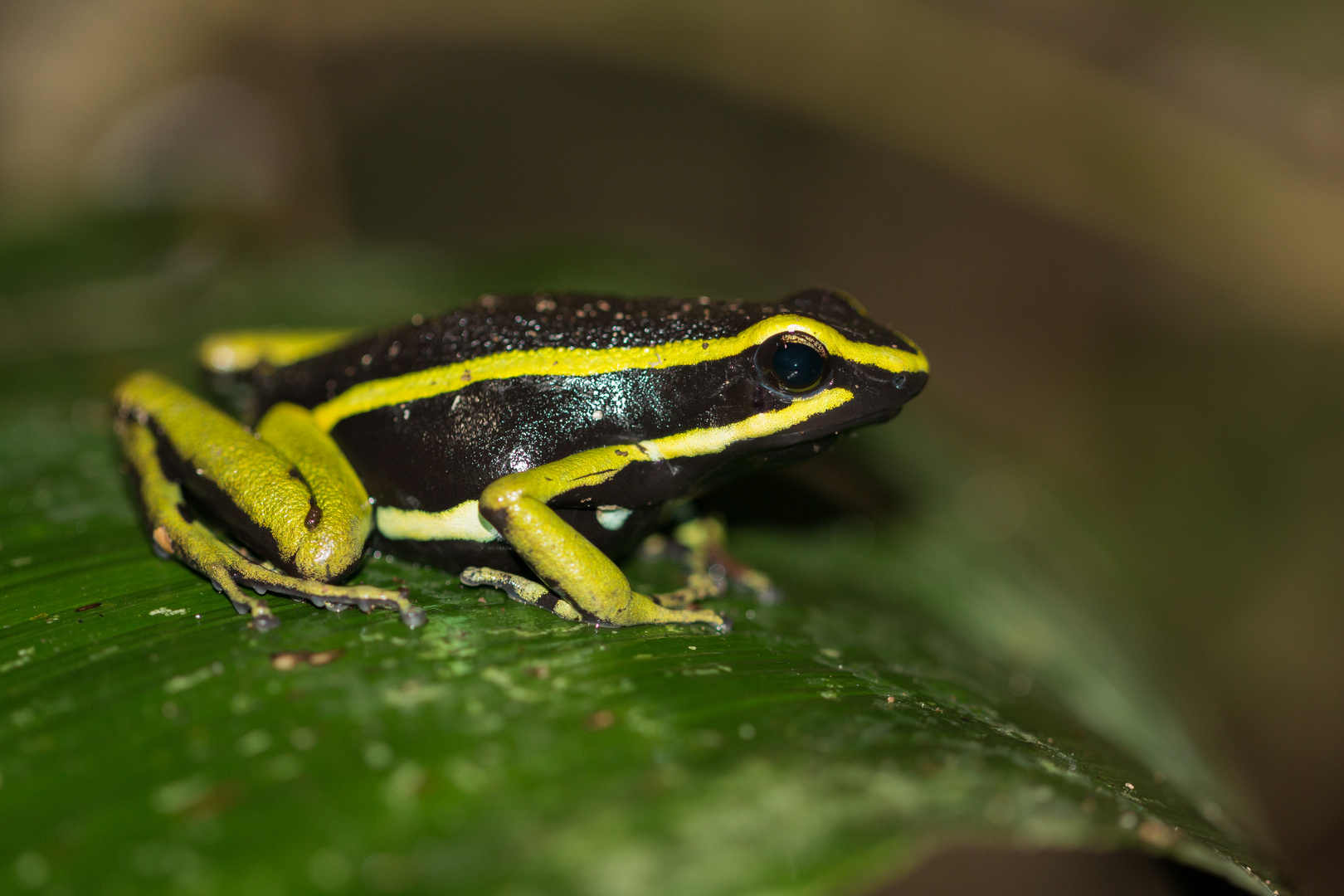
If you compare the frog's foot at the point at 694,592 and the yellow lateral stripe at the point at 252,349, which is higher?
the yellow lateral stripe at the point at 252,349

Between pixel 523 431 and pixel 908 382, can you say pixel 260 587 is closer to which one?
pixel 523 431

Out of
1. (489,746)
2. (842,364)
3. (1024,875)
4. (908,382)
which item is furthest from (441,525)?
(1024,875)

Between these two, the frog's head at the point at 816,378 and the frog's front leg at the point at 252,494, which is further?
the frog's head at the point at 816,378

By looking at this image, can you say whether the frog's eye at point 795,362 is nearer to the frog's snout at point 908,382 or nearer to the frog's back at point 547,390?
the frog's back at point 547,390

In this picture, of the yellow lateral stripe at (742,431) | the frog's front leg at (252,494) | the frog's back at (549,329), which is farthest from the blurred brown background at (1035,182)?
the frog's front leg at (252,494)

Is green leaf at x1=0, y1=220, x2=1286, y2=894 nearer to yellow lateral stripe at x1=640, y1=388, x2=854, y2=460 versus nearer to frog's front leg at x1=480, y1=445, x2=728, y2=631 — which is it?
frog's front leg at x1=480, y1=445, x2=728, y2=631

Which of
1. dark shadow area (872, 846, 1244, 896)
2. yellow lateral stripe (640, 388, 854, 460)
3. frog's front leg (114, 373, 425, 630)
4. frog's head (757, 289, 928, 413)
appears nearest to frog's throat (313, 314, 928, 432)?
frog's head (757, 289, 928, 413)

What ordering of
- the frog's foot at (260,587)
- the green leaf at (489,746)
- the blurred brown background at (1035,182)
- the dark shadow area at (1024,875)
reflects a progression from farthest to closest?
the blurred brown background at (1035,182) → the dark shadow area at (1024,875) → the frog's foot at (260,587) → the green leaf at (489,746)

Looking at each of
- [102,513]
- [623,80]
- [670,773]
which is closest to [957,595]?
[670,773]
